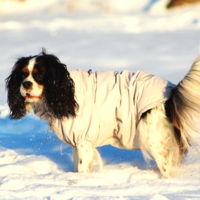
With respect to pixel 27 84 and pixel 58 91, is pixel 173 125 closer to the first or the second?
pixel 58 91

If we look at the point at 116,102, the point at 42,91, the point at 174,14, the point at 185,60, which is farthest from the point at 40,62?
the point at 174,14

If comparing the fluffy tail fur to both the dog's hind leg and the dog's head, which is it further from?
the dog's head

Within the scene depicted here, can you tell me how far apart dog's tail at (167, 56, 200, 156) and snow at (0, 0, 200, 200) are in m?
0.32

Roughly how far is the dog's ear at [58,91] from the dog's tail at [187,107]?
74 centimetres

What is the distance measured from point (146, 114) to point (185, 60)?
6571 millimetres

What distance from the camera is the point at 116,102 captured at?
470 centimetres

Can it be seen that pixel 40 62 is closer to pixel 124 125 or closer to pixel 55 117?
pixel 55 117

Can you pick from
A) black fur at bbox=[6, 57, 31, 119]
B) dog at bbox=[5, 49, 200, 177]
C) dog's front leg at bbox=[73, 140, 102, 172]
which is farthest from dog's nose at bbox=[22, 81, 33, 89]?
dog's front leg at bbox=[73, 140, 102, 172]

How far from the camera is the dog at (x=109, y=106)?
15.1 ft

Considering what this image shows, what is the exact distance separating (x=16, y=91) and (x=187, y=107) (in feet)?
4.31

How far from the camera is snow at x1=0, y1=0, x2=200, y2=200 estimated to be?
4336 mm

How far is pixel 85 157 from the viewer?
480 centimetres

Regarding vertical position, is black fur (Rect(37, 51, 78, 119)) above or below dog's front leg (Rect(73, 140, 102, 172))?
above

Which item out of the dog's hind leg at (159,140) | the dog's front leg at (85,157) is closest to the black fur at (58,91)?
the dog's front leg at (85,157)
